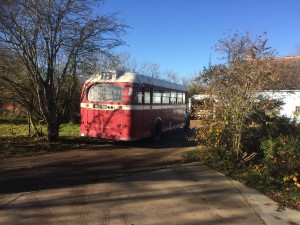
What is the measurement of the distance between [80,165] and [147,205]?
11.4 feet

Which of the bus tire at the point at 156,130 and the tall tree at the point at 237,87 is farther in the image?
the bus tire at the point at 156,130

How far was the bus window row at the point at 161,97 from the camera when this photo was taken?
491 inches

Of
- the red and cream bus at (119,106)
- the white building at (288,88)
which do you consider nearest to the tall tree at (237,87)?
the white building at (288,88)

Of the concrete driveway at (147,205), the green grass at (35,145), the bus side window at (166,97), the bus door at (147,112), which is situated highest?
the bus side window at (166,97)

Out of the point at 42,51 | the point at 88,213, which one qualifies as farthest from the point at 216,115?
the point at 42,51

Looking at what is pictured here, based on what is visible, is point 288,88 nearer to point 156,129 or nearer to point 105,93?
point 156,129

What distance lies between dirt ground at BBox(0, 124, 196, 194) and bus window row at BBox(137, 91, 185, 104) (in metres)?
1.88

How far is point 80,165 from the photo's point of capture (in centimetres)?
851

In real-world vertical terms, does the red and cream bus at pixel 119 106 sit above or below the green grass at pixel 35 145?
above

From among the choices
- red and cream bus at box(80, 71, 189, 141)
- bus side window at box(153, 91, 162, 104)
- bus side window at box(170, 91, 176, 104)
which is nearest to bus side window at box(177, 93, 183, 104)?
bus side window at box(170, 91, 176, 104)

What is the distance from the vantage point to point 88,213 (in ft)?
16.7

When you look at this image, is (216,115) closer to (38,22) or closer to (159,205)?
(159,205)

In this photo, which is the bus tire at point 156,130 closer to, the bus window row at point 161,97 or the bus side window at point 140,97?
the bus window row at point 161,97

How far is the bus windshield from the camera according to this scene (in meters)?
11.7
